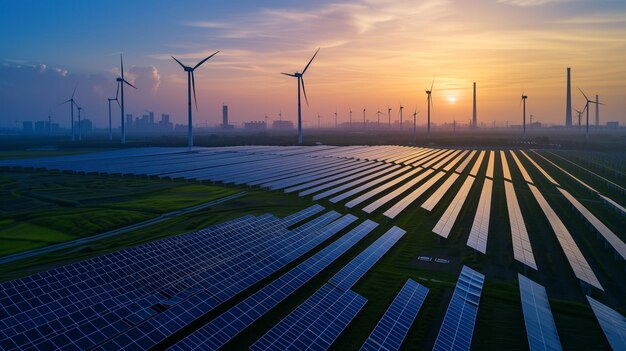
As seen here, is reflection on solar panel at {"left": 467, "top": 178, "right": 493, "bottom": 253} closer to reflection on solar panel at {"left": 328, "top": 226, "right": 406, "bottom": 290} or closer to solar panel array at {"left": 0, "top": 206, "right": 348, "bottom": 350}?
reflection on solar panel at {"left": 328, "top": 226, "right": 406, "bottom": 290}

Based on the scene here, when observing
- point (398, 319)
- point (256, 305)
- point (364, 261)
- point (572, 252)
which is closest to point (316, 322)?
point (256, 305)

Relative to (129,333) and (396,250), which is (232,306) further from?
(396,250)

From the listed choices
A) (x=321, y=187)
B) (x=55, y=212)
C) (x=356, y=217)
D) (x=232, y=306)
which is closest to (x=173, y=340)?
(x=232, y=306)

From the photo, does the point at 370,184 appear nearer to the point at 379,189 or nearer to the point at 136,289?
the point at 379,189

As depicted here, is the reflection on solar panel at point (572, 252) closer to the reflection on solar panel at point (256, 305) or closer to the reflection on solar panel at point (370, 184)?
Answer: the reflection on solar panel at point (256, 305)

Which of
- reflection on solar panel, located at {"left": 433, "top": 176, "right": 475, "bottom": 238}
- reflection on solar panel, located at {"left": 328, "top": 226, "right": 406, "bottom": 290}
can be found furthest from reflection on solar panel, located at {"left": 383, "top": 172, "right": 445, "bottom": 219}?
reflection on solar panel, located at {"left": 328, "top": 226, "right": 406, "bottom": 290}

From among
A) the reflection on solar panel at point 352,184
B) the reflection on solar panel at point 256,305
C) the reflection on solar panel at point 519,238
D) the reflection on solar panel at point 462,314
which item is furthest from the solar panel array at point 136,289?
the reflection on solar panel at point 352,184
